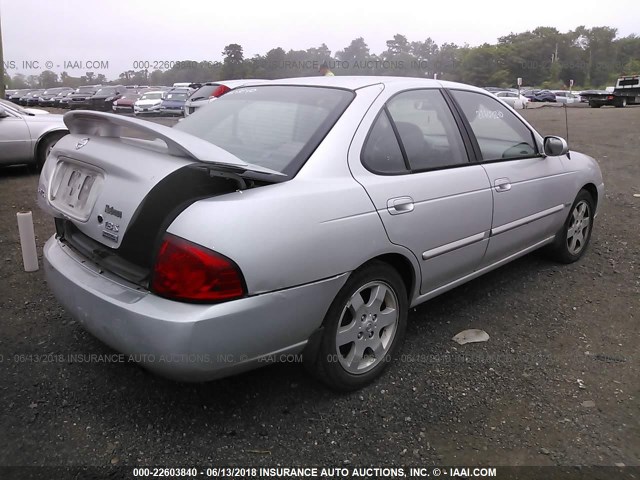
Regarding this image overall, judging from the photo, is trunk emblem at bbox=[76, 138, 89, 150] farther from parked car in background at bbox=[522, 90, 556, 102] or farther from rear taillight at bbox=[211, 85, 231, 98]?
parked car in background at bbox=[522, 90, 556, 102]

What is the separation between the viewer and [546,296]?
157 inches

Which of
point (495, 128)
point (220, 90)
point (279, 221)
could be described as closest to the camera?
point (279, 221)

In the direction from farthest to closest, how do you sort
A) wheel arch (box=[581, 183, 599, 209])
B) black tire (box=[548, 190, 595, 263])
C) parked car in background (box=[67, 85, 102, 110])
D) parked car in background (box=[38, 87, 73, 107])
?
1. parked car in background (box=[38, 87, 73, 107])
2. parked car in background (box=[67, 85, 102, 110])
3. wheel arch (box=[581, 183, 599, 209])
4. black tire (box=[548, 190, 595, 263])

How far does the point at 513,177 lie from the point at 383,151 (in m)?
1.27

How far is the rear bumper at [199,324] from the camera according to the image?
6.81 ft

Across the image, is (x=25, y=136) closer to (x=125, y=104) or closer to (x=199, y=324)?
(x=199, y=324)

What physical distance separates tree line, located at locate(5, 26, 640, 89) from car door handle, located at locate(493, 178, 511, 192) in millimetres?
1435

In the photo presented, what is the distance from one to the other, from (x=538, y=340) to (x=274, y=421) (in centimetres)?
181

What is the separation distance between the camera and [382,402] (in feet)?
8.79

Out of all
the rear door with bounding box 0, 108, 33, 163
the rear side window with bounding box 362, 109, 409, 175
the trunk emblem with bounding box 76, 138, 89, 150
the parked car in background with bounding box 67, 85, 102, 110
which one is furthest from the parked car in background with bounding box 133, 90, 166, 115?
the rear side window with bounding box 362, 109, 409, 175

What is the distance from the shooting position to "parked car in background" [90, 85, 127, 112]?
29234 millimetres

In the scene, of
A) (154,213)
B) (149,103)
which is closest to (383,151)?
(154,213)

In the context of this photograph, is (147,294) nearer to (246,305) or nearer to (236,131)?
(246,305)

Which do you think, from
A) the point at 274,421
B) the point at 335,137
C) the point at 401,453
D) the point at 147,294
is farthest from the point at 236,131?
the point at 401,453
